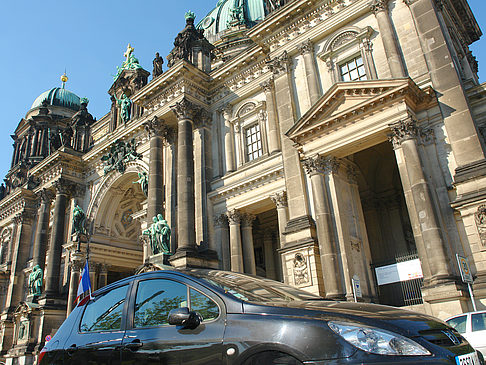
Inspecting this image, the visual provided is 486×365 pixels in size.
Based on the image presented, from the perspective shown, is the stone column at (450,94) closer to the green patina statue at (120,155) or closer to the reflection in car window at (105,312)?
the reflection in car window at (105,312)

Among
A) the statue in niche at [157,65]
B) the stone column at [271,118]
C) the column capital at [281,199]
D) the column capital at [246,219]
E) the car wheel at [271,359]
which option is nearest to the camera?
the car wheel at [271,359]

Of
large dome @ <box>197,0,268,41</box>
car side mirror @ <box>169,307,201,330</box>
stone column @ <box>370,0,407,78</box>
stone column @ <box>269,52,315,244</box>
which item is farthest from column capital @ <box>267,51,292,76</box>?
large dome @ <box>197,0,268,41</box>

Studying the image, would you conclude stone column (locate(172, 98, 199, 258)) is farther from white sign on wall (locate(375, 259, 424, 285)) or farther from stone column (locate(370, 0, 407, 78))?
stone column (locate(370, 0, 407, 78))

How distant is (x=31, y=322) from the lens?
88.6 ft

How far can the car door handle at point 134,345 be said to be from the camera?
12.9 feet

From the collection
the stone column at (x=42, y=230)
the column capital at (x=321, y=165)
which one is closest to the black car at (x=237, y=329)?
the column capital at (x=321, y=165)

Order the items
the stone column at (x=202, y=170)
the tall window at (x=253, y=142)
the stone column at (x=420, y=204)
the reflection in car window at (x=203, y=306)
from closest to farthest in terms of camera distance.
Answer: the reflection in car window at (x=203, y=306) < the stone column at (x=420, y=204) < the stone column at (x=202, y=170) < the tall window at (x=253, y=142)

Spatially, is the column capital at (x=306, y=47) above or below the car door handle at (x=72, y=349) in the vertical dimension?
above

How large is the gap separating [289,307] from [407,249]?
19125mm

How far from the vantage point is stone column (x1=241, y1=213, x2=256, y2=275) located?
20188 mm

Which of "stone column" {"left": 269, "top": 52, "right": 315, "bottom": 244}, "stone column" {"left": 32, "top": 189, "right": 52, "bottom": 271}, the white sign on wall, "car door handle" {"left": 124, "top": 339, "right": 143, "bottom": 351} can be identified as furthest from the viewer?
"stone column" {"left": 32, "top": 189, "right": 52, "bottom": 271}

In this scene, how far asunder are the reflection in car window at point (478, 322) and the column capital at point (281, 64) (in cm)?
1385

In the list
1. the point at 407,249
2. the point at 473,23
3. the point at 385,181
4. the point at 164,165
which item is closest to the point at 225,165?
the point at 164,165

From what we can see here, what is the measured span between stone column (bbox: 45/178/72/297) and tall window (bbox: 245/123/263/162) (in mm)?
16589
